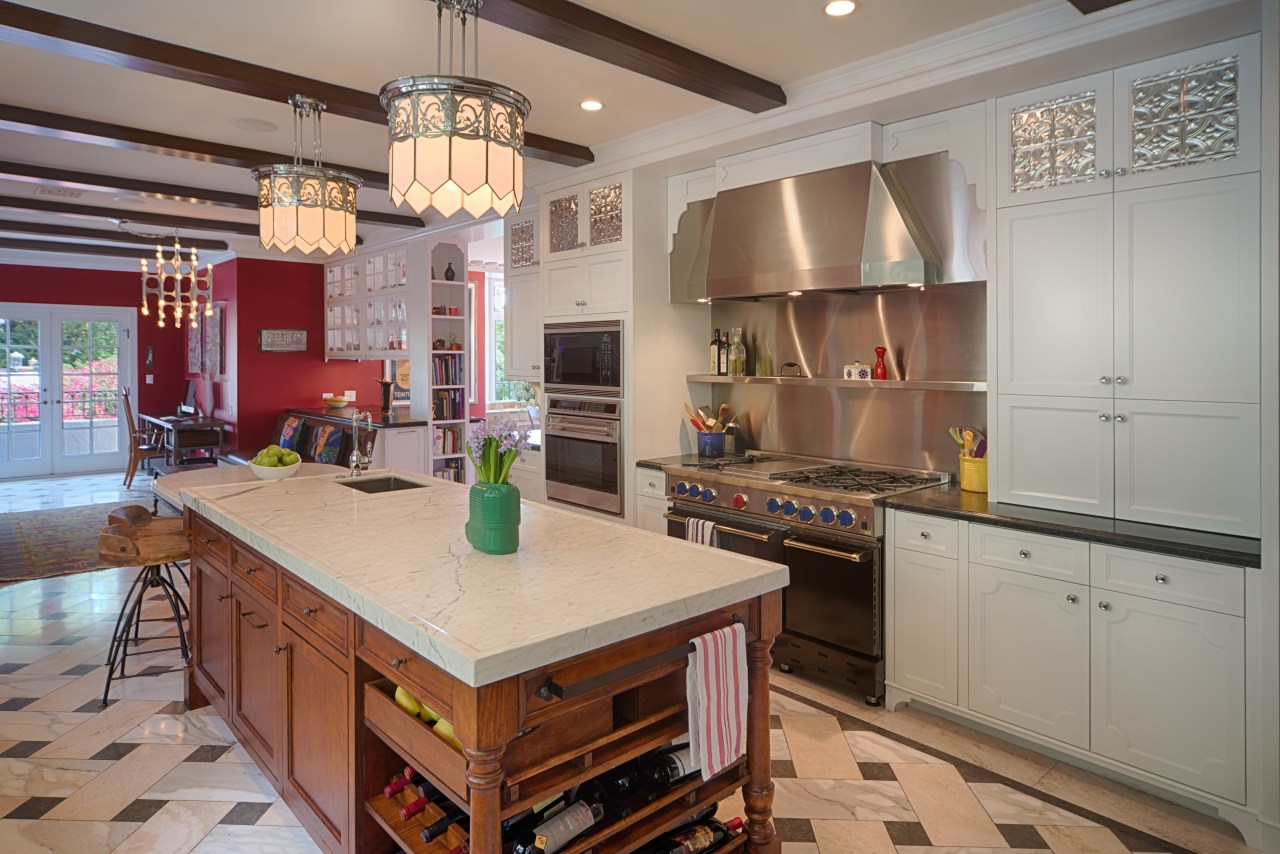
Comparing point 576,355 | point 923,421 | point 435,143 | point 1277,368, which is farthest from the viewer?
point 576,355

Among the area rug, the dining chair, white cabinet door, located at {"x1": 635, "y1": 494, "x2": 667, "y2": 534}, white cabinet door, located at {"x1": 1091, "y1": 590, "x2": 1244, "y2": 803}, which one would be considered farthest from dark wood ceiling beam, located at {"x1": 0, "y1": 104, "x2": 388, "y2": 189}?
the dining chair

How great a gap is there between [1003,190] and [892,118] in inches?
25.6

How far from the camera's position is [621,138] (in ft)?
14.3

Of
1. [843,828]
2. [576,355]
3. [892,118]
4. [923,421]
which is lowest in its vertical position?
[843,828]

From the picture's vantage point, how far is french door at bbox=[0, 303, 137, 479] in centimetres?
954

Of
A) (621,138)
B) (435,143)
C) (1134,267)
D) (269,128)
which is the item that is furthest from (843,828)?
(269,128)

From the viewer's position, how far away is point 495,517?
2.21m

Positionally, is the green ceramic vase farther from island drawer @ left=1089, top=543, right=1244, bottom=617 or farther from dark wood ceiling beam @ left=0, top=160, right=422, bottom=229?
dark wood ceiling beam @ left=0, top=160, right=422, bottom=229

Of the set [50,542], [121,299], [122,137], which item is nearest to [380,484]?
[122,137]

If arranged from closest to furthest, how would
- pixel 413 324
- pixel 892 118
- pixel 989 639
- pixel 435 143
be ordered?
pixel 435 143
pixel 989 639
pixel 892 118
pixel 413 324

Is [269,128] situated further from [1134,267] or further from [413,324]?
[1134,267]

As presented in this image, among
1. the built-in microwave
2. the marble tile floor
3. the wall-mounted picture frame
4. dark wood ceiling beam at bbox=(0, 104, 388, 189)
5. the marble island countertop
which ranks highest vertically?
dark wood ceiling beam at bbox=(0, 104, 388, 189)

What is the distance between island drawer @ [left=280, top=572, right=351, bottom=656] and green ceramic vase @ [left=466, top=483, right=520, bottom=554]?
0.42 meters

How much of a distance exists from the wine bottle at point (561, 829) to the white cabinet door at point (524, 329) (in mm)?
3537
